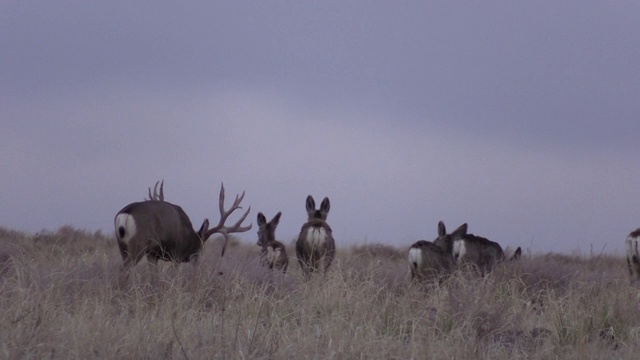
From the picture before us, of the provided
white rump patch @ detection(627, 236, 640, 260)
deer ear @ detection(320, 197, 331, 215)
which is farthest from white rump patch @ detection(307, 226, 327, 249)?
white rump patch @ detection(627, 236, 640, 260)

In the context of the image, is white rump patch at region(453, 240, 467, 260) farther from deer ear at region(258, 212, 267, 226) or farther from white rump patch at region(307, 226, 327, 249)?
deer ear at region(258, 212, 267, 226)

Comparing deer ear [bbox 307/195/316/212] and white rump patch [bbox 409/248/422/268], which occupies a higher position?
deer ear [bbox 307/195/316/212]

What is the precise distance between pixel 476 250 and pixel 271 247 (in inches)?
149

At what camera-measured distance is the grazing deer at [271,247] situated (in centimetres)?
1403

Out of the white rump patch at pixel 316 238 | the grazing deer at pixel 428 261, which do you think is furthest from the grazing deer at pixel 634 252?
the white rump patch at pixel 316 238

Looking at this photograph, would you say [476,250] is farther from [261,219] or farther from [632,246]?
[261,219]

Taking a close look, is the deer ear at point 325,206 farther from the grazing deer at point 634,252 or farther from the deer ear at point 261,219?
the grazing deer at point 634,252

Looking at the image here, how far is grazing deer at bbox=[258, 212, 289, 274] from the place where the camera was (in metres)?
14.0

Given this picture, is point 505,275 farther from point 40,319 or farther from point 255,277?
point 40,319

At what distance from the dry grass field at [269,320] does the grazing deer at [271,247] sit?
2463 millimetres

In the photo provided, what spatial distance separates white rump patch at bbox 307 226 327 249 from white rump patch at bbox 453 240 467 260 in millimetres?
2701

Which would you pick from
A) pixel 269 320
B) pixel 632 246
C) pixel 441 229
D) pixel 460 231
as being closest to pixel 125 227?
pixel 269 320

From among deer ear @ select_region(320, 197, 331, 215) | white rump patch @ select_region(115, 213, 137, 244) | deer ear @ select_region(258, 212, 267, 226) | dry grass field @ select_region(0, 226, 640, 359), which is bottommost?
dry grass field @ select_region(0, 226, 640, 359)

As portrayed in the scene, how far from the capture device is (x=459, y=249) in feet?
50.1
